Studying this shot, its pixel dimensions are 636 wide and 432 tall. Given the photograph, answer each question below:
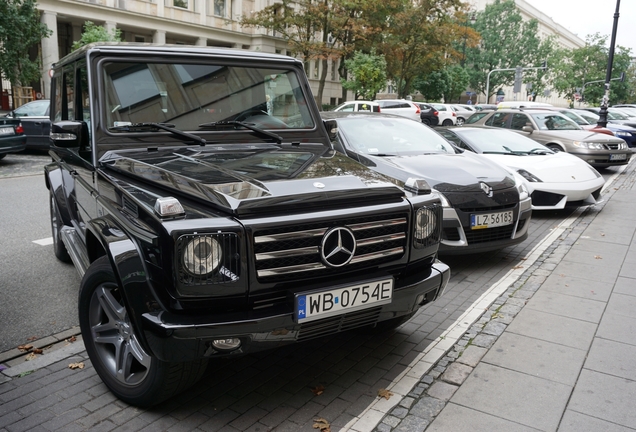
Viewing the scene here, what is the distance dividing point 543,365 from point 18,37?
28625 mm

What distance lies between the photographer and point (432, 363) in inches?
155

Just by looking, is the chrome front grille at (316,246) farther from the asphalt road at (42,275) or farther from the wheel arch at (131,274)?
the asphalt road at (42,275)

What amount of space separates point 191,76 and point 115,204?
130 cm

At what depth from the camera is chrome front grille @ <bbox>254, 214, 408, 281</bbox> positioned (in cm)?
281

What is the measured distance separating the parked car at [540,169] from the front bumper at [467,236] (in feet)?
9.49

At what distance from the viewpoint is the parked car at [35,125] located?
15.3 metres

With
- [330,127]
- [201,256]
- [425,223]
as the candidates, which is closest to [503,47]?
[330,127]

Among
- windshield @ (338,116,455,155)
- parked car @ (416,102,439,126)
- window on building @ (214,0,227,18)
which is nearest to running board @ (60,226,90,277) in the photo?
windshield @ (338,116,455,155)

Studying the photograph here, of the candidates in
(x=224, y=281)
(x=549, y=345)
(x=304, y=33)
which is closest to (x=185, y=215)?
(x=224, y=281)

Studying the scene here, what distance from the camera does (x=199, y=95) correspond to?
408 centimetres

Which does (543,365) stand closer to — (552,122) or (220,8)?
(552,122)

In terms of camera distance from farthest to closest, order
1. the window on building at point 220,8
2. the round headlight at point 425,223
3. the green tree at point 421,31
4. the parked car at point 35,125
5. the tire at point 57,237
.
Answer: the window on building at point 220,8 < the green tree at point 421,31 < the parked car at point 35,125 < the tire at point 57,237 < the round headlight at point 425,223

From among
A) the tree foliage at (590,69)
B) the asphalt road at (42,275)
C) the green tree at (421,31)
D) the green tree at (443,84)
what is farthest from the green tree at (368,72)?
the tree foliage at (590,69)

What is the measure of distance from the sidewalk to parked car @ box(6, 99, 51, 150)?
1375 cm
